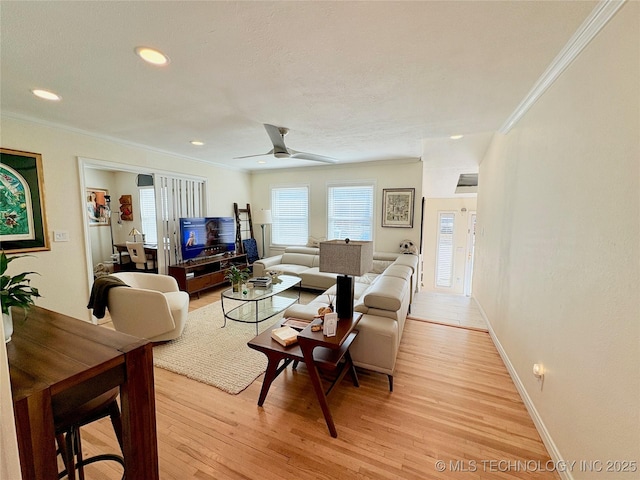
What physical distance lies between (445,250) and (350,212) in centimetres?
391

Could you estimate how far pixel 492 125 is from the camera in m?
2.89

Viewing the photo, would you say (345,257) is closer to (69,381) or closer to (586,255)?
(586,255)

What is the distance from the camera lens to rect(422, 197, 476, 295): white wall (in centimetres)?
728

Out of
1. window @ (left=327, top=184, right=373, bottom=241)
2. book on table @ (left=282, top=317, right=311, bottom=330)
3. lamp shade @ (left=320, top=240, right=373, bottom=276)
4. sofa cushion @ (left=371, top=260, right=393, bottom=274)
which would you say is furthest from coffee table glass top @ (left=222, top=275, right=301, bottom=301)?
window @ (left=327, top=184, right=373, bottom=241)

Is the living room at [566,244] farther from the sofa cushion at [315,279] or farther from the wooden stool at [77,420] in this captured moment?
the sofa cushion at [315,279]

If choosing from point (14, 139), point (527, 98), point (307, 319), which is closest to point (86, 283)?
point (14, 139)

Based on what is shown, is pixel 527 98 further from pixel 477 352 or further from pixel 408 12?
pixel 477 352

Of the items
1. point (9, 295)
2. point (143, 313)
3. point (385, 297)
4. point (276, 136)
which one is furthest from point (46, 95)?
point (385, 297)

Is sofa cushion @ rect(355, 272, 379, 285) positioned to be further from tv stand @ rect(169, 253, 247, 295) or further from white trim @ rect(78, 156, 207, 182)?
white trim @ rect(78, 156, 207, 182)

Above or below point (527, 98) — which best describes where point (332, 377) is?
below

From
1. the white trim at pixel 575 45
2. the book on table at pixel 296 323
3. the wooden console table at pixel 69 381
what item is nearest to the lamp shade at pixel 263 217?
the book on table at pixel 296 323

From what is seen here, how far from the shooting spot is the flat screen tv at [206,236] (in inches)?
176

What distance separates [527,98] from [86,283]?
5.17 metres

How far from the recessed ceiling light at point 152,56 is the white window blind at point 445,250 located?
7471 millimetres
